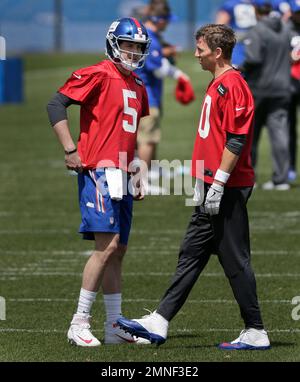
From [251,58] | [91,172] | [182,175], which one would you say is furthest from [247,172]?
[182,175]

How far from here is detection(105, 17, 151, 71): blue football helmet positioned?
7707 millimetres

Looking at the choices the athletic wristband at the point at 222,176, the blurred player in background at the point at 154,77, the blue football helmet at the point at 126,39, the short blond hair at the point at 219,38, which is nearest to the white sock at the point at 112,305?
the athletic wristband at the point at 222,176

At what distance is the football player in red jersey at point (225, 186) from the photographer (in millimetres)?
7324

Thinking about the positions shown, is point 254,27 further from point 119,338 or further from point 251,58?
point 119,338

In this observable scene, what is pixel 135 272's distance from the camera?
1016 centimetres

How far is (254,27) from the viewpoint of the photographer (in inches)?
589

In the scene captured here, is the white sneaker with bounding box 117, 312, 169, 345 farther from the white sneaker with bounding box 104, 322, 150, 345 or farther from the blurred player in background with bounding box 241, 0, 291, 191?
the blurred player in background with bounding box 241, 0, 291, 191

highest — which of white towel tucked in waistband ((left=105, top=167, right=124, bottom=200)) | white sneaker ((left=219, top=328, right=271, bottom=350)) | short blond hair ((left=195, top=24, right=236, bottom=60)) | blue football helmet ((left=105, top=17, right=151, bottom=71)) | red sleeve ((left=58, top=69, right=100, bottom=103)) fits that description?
short blond hair ((left=195, top=24, right=236, bottom=60))

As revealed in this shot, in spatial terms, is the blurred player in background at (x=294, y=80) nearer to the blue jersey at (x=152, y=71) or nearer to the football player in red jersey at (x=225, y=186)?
the blue jersey at (x=152, y=71)

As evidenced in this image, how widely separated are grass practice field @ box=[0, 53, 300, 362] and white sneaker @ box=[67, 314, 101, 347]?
0.22ft

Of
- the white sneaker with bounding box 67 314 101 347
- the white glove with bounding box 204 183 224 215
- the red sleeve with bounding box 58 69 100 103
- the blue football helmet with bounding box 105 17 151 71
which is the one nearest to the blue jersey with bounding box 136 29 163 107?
the blue football helmet with bounding box 105 17 151 71

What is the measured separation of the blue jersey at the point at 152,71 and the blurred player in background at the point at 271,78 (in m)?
1.02

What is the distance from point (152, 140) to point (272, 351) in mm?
7975
